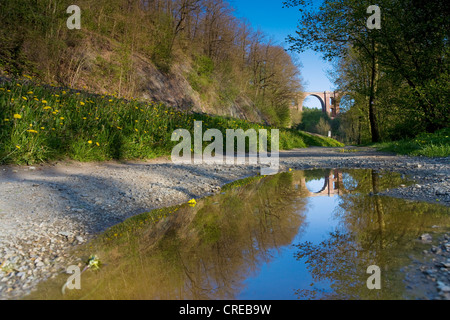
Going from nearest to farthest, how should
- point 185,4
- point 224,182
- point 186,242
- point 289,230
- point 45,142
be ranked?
point 186,242, point 289,230, point 45,142, point 224,182, point 185,4

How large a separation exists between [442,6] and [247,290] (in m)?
11.4

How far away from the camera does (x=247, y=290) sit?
166 cm

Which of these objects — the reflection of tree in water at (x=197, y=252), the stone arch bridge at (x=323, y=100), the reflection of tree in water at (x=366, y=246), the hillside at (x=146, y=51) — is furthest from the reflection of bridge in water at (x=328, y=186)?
the stone arch bridge at (x=323, y=100)

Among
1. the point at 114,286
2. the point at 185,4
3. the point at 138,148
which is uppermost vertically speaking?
the point at 185,4

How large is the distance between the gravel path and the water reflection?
23cm

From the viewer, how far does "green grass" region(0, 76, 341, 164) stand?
4.45 metres

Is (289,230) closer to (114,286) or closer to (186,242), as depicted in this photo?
(186,242)

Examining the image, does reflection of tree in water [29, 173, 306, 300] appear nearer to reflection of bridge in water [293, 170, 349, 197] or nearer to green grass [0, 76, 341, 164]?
reflection of bridge in water [293, 170, 349, 197]

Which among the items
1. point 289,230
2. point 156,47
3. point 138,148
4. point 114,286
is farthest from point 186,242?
point 156,47

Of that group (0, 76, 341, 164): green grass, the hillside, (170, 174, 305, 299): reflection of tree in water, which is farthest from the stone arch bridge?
(170, 174, 305, 299): reflection of tree in water

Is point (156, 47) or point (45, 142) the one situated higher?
point (156, 47)

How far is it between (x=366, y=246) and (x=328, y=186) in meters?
2.81

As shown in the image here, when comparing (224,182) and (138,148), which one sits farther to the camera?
(138,148)

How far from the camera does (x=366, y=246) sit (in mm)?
2207
